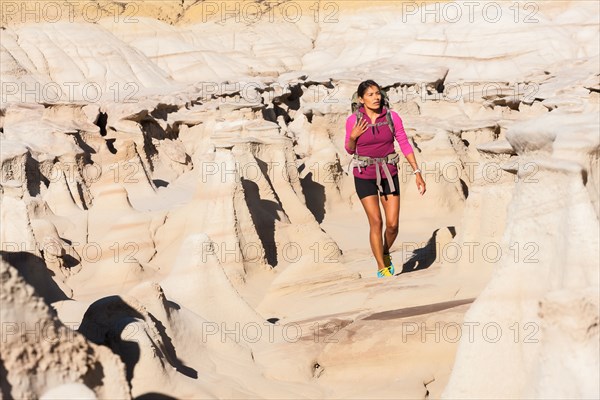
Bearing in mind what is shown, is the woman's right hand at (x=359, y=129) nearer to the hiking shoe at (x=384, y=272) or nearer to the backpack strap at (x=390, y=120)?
the backpack strap at (x=390, y=120)

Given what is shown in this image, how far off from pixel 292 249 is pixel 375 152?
14.5 feet

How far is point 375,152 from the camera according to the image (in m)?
5.92

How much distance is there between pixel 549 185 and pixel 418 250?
5.59 metres

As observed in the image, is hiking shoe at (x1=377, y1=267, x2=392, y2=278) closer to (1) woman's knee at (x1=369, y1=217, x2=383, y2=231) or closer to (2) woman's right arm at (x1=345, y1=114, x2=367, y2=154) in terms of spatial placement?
(1) woman's knee at (x1=369, y1=217, x2=383, y2=231)

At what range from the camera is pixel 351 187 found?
1469 centimetres

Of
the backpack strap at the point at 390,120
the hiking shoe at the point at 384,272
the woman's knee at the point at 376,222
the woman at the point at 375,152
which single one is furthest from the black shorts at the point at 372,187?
the hiking shoe at the point at 384,272

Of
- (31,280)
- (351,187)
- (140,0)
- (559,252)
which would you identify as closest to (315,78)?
(351,187)

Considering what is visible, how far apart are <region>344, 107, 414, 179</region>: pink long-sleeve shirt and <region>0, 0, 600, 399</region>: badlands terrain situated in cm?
100

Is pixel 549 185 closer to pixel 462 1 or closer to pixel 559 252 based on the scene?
pixel 559 252

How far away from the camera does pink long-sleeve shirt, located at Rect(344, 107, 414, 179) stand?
19.2 feet

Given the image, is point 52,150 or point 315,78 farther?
point 315,78

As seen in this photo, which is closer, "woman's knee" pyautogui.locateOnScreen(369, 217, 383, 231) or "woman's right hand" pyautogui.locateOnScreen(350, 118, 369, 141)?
"woman's right hand" pyautogui.locateOnScreen(350, 118, 369, 141)

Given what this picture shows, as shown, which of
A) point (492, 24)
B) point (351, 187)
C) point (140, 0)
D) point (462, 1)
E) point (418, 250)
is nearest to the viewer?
point (418, 250)

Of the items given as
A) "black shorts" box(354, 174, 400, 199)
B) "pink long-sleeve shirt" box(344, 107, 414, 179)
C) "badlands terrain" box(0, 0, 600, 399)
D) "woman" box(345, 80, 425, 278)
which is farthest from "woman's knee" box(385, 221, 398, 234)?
"badlands terrain" box(0, 0, 600, 399)
